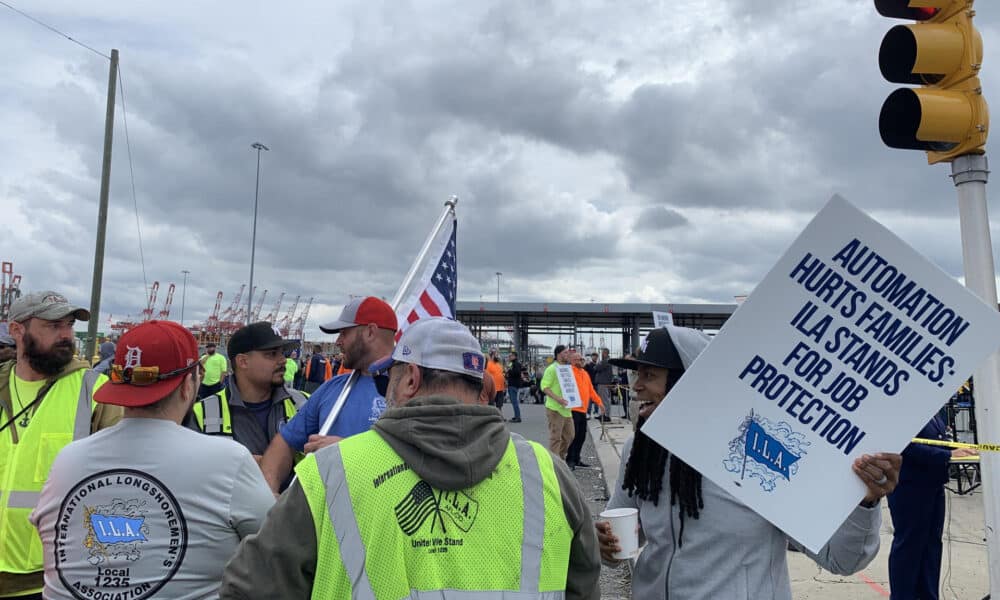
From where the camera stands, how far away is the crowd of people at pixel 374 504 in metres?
1.54

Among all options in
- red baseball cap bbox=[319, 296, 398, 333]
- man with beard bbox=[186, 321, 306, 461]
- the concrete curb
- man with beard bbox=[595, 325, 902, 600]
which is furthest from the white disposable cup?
the concrete curb

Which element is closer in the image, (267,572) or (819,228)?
(267,572)

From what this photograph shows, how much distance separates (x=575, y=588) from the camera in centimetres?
185

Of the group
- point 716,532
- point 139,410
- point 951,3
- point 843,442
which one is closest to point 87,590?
point 139,410

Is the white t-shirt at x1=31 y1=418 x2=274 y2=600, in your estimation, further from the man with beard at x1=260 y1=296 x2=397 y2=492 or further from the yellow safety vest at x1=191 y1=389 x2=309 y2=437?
the yellow safety vest at x1=191 y1=389 x2=309 y2=437

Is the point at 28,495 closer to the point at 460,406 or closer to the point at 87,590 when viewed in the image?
the point at 87,590

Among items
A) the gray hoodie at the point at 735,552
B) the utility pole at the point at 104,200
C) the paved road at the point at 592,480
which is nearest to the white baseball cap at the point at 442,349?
the gray hoodie at the point at 735,552

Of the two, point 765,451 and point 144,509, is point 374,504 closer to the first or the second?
point 144,509

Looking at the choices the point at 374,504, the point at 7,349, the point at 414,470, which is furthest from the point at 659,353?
the point at 7,349

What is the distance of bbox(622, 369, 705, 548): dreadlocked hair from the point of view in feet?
7.04

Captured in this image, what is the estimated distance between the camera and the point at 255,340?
392 cm

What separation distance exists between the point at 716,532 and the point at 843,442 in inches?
19.1

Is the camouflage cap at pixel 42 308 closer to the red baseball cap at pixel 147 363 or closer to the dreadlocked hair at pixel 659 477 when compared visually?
the red baseball cap at pixel 147 363

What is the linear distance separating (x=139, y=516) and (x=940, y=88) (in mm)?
3695
